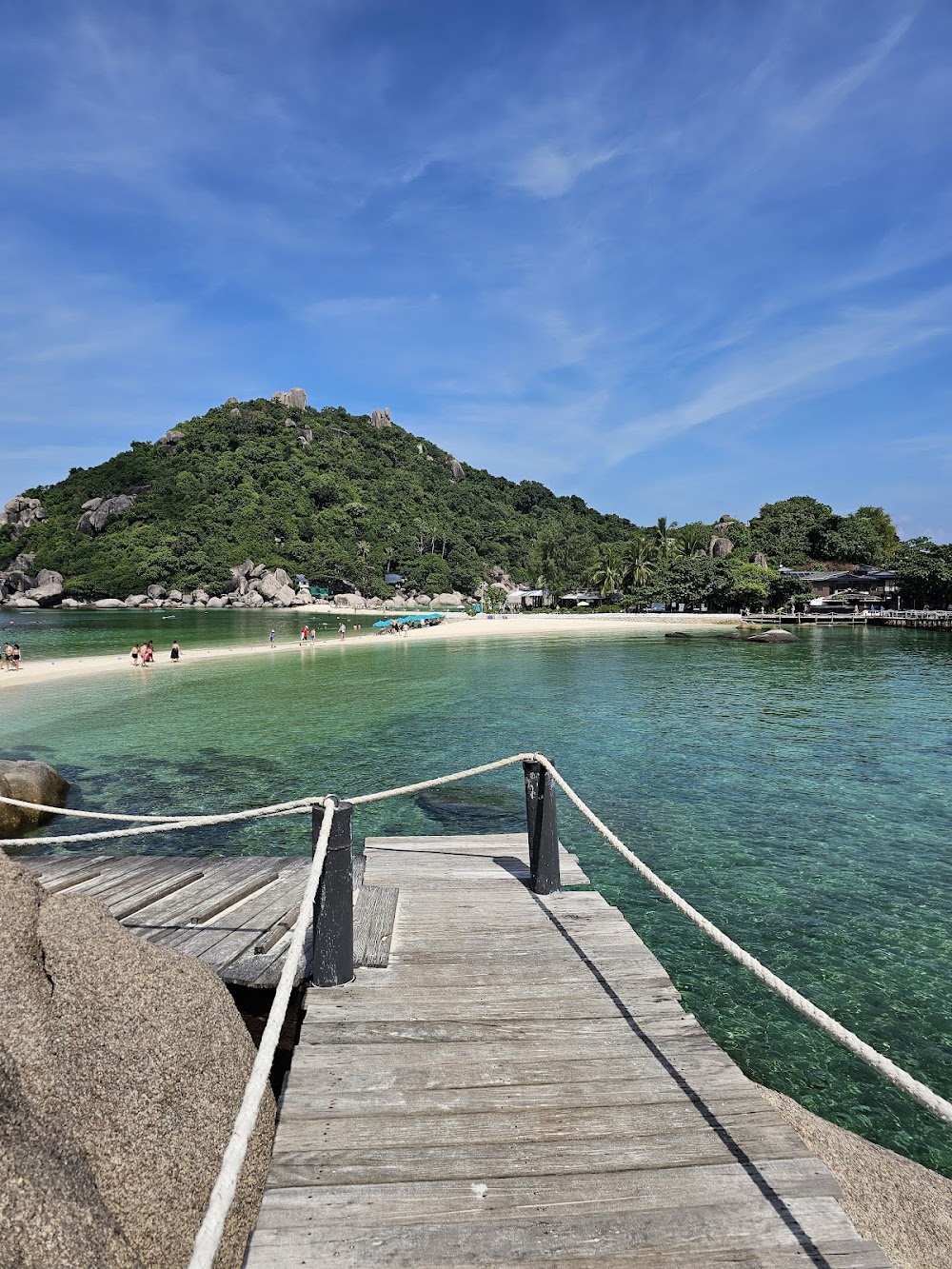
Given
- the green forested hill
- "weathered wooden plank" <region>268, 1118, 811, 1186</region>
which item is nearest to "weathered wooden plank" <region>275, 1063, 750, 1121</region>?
"weathered wooden plank" <region>268, 1118, 811, 1186</region>

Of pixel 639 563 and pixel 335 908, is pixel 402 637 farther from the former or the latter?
pixel 335 908

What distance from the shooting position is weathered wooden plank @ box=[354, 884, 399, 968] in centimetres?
408

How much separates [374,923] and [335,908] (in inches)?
39.1

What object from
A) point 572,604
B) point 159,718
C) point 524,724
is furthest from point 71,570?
point 524,724

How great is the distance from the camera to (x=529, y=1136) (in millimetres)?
2639

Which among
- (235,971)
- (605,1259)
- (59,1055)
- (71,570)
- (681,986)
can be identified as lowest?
(681,986)

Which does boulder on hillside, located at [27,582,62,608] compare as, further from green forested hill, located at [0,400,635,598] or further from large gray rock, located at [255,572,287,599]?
large gray rock, located at [255,572,287,599]

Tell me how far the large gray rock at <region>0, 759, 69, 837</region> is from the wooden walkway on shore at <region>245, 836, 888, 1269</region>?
29.9 feet

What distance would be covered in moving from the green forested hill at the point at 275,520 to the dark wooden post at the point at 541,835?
98999mm

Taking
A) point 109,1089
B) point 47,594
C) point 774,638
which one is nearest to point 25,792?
point 109,1089

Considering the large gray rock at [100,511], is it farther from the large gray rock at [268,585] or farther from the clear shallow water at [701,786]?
the clear shallow water at [701,786]

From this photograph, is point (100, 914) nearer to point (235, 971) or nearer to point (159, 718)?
point (235, 971)

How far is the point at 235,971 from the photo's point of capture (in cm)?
430

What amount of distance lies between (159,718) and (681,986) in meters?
18.8
